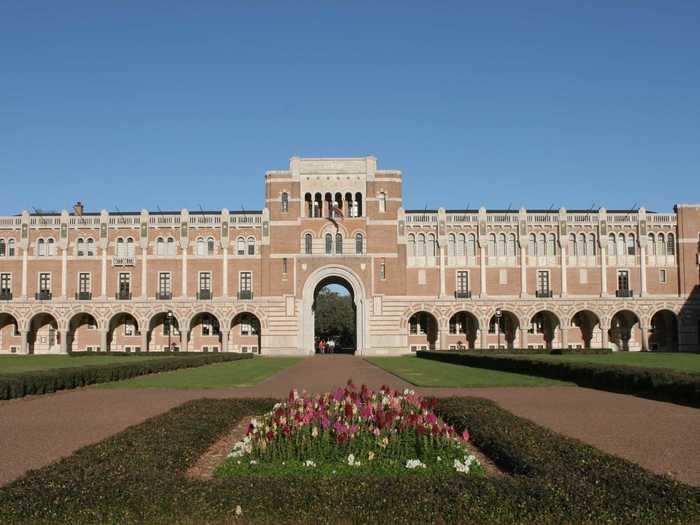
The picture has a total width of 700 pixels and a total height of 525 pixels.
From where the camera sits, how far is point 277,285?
62938mm

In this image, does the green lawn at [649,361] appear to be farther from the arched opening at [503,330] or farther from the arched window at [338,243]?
the arched window at [338,243]

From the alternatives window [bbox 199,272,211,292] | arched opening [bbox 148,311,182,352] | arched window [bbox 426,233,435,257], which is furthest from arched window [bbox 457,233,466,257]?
arched opening [bbox 148,311,182,352]

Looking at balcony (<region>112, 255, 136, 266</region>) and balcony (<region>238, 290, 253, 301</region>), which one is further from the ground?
balcony (<region>112, 255, 136, 266</region>)

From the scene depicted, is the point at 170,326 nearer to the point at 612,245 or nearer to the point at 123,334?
the point at 123,334

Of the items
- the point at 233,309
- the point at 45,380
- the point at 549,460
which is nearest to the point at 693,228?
the point at 233,309

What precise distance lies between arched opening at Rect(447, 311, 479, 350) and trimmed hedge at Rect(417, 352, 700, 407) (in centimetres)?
2799

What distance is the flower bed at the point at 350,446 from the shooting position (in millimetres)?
10438

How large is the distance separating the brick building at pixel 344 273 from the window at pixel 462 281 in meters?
0.12

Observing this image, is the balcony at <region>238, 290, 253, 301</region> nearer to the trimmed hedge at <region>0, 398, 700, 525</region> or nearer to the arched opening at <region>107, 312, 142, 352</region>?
the arched opening at <region>107, 312, 142, 352</region>

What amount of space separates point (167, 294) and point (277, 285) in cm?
960

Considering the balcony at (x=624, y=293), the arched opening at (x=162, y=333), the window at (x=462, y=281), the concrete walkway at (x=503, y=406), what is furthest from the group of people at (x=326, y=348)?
the concrete walkway at (x=503, y=406)

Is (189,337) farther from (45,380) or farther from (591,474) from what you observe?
(591,474)

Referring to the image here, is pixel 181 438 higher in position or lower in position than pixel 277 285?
lower

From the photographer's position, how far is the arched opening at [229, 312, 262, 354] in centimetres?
6412
